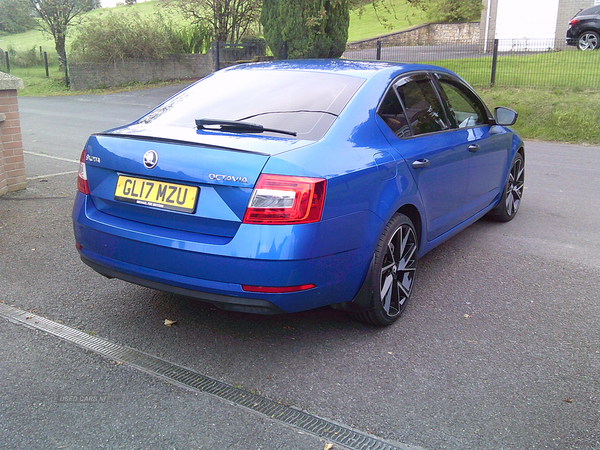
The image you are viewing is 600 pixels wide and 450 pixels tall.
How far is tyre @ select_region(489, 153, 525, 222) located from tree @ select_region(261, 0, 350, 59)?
45.8 feet

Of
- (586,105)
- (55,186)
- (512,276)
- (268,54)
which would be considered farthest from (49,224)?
(268,54)

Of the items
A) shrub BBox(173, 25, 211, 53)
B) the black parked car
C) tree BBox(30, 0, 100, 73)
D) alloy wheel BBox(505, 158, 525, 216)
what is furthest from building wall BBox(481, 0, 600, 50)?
alloy wheel BBox(505, 158, 525, 216)

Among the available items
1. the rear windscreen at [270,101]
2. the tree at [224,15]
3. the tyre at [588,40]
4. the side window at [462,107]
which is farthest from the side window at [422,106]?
the tree at [224,15]

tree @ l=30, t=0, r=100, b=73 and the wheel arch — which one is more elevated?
tree @ l=30, t=0, r=100, b=73

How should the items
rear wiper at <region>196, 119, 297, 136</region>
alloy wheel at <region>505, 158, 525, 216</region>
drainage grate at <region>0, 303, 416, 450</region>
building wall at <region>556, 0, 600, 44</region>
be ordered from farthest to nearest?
building wall at <region>556, 0, 600, 44</region> → alloy wheel at <region>505, 158, 525, 216</region> → rear wiper at <region>196, 119, 297, 136</region> → drainage grate at <region>0, 303, 416, 450</region>

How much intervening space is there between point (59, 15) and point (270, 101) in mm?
25256

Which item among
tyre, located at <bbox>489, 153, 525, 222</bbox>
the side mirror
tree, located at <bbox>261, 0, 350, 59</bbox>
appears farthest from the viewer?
tree, located at <bbox>261, 0, 350, 59</bbox>

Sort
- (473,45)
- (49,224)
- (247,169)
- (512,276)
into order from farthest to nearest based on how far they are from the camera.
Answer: (473,45), (49,224), (512,276), (247,169)

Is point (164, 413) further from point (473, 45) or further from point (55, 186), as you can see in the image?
point (473, 45)

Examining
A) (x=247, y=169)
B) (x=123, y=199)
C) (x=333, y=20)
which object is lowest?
(x=123, y=199)

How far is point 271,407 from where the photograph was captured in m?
2.88

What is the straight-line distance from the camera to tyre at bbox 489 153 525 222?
6.03 m

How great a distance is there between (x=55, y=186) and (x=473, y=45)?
14.6 m

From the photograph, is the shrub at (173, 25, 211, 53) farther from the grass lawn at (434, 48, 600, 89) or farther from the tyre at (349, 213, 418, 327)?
the tyre at (349, 213, 418, 327)
